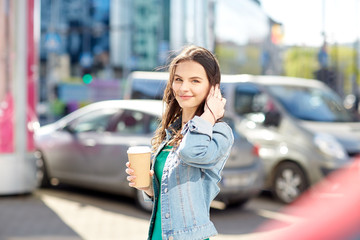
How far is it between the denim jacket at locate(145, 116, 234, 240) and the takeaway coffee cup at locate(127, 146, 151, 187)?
3.1 inches

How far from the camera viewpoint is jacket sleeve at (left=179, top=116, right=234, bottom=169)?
2.27 metres

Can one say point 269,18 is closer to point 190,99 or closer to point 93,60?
point 190,99

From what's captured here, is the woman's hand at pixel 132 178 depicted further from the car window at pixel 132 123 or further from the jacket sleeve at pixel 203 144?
the car window at pixel 132 123

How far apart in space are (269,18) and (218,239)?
2712cm

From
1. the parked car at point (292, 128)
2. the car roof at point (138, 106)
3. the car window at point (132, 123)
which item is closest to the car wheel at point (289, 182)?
the parked car at point (292, 128)

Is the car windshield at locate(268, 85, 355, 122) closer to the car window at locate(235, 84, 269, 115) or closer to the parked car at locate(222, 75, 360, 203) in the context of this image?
the parked car at locate(222, 75, 360, 203)

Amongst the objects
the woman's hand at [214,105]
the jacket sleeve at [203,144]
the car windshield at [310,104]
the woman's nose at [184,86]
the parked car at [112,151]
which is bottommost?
the parked car at [112,151]

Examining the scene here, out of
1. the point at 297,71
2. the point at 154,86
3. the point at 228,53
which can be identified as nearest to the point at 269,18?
the point at 228,53

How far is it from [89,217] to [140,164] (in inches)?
176

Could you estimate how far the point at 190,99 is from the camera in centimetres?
244

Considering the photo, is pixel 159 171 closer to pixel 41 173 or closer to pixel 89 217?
pixel 89 217

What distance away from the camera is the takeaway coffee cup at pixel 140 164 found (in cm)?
238

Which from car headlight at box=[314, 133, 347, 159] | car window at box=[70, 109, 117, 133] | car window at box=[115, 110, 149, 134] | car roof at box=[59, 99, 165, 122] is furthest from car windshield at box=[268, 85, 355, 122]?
car window at box=[70, 109, 117, 133]

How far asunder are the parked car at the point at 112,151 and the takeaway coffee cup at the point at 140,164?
14.0ft
